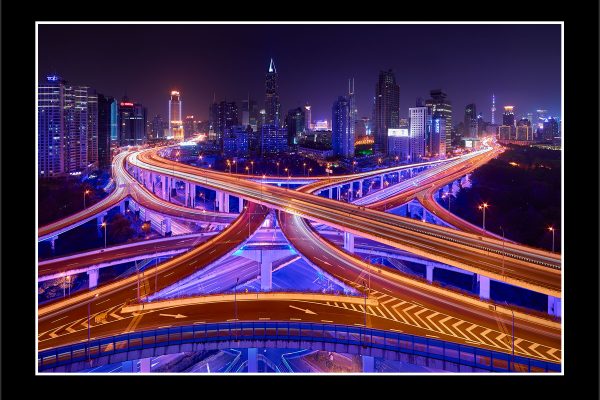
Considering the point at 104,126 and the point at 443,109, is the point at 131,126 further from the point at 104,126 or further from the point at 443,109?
the point at 443,109

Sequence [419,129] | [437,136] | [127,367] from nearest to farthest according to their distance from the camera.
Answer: [127,367], [419,129], [437,136]

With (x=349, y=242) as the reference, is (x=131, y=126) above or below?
above

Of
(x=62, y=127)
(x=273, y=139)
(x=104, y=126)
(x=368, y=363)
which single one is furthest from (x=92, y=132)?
(x=368, y=363)

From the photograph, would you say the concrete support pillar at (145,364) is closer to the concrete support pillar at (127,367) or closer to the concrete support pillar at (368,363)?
the concrete support pillar at (127,367)

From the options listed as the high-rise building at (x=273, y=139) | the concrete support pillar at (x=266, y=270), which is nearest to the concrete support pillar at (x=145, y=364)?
the concrete support pillar at (x=266, y=270)

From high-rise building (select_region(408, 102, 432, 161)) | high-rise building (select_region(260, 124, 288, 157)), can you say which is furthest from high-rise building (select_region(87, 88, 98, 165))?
high-rise building (select_region(408, 102, 432, 161))
